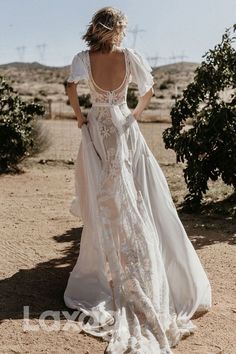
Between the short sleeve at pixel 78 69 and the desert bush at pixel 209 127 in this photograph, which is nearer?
the short sleeve at pixel 78 69

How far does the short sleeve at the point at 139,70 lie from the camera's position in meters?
4.92

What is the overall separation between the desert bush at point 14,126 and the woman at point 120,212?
6.22m

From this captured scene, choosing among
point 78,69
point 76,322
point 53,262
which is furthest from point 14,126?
point 76,322

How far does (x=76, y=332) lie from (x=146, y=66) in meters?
2.20

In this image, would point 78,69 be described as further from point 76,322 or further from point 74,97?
point 76,322

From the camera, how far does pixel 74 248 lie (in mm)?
6695

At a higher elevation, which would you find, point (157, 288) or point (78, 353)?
point (157, 288)

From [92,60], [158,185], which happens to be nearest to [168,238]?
[158,185]

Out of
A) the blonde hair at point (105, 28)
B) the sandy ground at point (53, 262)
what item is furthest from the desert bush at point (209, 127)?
the blonde hair at point (105, 28)

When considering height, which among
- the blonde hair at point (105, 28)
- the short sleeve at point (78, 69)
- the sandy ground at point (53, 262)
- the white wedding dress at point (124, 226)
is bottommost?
the sandy ground at point (53, 262)

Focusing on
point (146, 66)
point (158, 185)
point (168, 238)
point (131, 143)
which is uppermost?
point (146, 66)

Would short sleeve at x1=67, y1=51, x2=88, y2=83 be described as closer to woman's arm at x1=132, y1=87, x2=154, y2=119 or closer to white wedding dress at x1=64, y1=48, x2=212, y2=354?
white wedding dress at x1=64, y1=48, x2=212, y2=354

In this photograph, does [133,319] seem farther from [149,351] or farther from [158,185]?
[158,185]

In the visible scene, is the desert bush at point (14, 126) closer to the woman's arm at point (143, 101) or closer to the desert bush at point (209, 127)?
the desert bush at point (209, 127)
